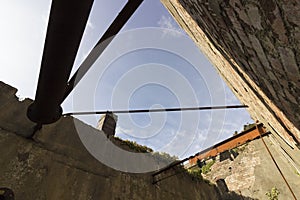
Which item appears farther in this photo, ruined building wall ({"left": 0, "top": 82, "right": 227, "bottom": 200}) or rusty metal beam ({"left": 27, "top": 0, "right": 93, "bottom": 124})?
ruined building wall ({"left": 0, "top": 82, "right": 227, "bottom": 200})

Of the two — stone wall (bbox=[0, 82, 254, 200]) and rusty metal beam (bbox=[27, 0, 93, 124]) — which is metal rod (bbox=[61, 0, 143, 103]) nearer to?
rusty metal beam (bbox=[27, 0, 93, 124])

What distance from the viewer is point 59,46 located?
1.67 meters

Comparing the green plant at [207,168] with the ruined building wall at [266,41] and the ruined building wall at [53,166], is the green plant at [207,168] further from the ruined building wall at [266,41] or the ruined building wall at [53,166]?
the ruined building wall at [266,41]

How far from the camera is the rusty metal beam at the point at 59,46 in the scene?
1378 mm

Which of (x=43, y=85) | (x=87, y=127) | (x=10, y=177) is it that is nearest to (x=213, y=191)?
(x=87, y=127)

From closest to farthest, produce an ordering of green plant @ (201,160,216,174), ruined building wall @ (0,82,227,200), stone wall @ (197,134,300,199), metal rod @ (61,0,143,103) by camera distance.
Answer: metal rod @ (61,0,143,103) < ruined building wall @ (0,82,227,200) < stone wall @ (197,134,300,199) < green plant @ (201,160,216,174)

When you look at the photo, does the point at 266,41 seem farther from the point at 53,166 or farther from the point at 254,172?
the point at 254,172

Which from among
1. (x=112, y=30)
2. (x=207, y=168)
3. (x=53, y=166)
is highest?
(x=207, y=168)

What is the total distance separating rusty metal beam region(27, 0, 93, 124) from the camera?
54.2 inches

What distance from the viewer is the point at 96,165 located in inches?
160

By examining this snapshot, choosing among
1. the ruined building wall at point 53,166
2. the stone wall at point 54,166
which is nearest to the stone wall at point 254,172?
the stone wall at point 54,166

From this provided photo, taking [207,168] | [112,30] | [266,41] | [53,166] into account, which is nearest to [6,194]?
[53,166]

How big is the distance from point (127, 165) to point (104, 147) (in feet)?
2.35

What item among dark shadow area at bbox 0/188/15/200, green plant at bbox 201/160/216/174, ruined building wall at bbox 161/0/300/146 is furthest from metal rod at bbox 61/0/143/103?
green plant at bbox 201/160/216/174
